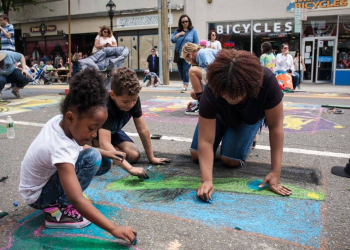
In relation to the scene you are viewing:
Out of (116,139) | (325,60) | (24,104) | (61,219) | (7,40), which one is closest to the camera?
(61,219)

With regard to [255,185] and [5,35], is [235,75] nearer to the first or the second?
[255,185]

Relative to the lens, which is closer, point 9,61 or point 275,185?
point 275,185

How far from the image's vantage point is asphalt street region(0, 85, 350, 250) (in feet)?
6.53

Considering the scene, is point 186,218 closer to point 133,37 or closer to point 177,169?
point 177,169

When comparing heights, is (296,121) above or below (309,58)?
below

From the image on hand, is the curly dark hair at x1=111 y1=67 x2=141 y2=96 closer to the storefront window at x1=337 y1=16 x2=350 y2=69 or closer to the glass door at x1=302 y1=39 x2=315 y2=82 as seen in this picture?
the glass door at x1=302 y1=39 x2=315 y2=82

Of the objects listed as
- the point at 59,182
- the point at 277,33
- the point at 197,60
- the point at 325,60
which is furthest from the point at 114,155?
the point at 325,60

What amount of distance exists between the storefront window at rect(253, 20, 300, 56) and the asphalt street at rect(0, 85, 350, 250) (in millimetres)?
11423

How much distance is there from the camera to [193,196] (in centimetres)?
260

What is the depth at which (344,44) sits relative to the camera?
13938mm

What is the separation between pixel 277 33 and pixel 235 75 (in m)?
13.5

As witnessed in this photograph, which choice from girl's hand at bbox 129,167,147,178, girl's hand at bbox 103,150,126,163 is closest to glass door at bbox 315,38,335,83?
girl's hand at bbox 129,167,147,178

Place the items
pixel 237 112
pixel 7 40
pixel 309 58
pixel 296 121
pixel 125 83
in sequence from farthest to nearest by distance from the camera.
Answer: pixel 309 58, pixel 7 40, pixel 296 121, pixel 237 112, pixel 125 83

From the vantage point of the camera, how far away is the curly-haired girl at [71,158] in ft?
5.85
